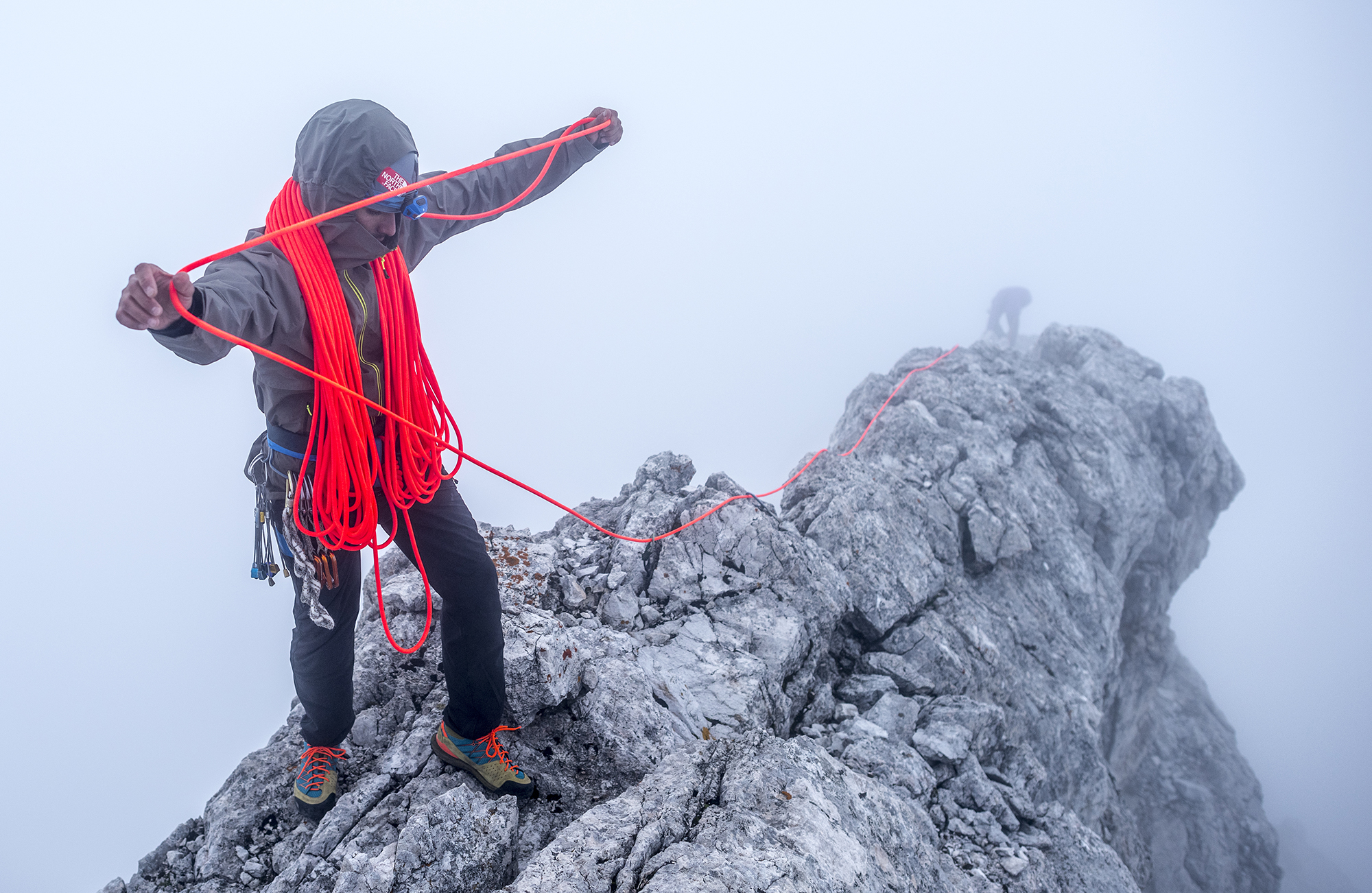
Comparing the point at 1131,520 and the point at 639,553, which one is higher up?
the point at 1131,520

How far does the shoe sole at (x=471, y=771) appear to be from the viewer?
129 inches

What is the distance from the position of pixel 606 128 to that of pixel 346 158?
1.68 m

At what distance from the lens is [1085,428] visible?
28.8 ft

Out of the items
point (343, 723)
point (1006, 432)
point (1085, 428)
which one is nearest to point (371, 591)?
point (343, 723)

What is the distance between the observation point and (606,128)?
3.79 meters

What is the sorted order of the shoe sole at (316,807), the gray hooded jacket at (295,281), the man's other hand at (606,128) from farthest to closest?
the man's other hand at (606,128), the shoe sole at (316,807), the gray hooded jacket at (295,281)

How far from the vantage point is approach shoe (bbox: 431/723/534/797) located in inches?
129

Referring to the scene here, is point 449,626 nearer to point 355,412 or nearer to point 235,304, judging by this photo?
point 355,412

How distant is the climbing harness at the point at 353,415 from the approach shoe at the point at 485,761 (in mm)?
738

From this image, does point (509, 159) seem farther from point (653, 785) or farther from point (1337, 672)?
point (1337, 672)

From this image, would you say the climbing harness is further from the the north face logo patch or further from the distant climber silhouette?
the distant climber silhouette

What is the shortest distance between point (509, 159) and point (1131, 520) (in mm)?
8864

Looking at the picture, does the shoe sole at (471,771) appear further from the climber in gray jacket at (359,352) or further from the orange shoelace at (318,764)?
the orange shoelace at (318,764)

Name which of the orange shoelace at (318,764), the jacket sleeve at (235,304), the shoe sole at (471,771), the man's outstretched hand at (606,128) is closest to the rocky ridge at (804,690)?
the shoe sole at (471,771)
